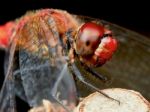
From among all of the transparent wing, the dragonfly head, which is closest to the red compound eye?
the dragonfly head

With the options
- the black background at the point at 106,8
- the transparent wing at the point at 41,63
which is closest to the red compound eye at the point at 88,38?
the transparent wing at the point at 41,63

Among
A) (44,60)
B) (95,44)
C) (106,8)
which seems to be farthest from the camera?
(106,8)

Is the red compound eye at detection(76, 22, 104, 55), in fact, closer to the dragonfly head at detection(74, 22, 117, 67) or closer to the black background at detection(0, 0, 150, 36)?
the dragonfly head at detection(74, 22, 117, 67)

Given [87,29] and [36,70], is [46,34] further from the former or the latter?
[87,29]

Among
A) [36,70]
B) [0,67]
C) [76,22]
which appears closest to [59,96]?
[36,70]

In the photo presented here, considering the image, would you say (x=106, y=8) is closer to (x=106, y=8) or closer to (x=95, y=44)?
(x=106, y=8)

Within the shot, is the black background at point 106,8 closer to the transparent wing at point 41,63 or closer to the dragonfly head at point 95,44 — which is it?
the transparent wing at point 41,63

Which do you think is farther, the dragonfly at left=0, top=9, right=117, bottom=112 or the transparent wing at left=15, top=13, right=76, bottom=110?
the transparent wing at left=15, top=13, right=76, bottom=110

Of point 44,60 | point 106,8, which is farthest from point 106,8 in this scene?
point 44,60
